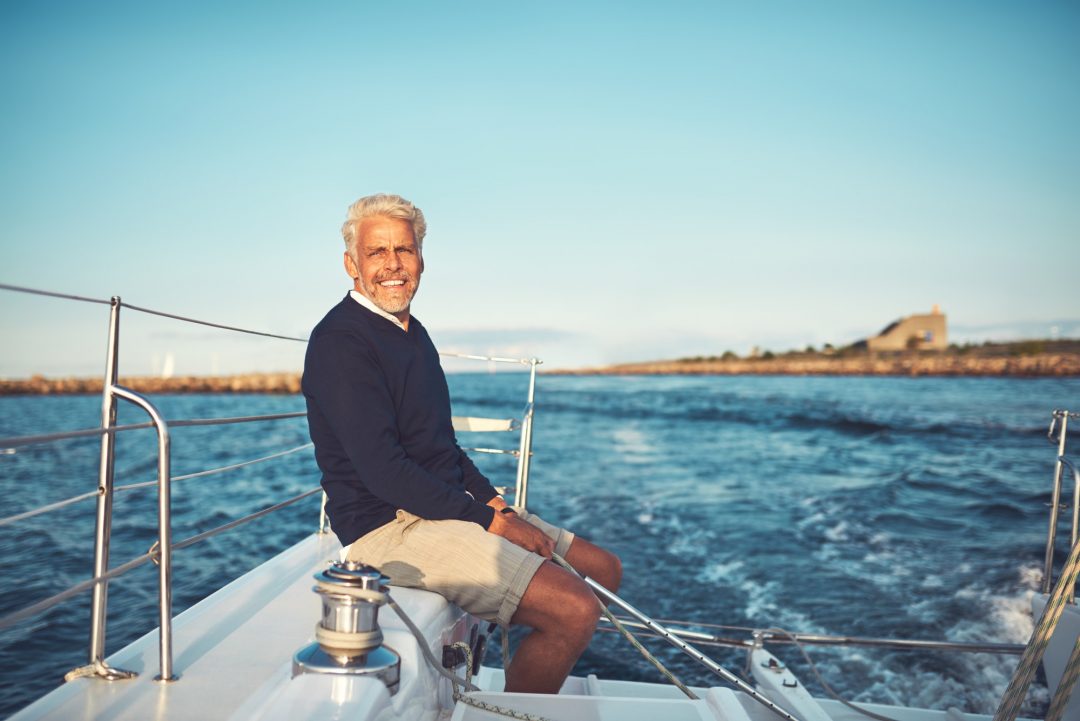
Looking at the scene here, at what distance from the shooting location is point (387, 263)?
224 centimetres

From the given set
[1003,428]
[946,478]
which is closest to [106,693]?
[946,478]

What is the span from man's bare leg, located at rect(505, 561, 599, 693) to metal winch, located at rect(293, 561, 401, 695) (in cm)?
69

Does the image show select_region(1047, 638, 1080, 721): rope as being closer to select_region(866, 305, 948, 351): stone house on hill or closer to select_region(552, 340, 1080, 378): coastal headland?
select_region(552, 340, 1080, 378): coastal headland

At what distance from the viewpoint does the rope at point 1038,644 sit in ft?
5.25

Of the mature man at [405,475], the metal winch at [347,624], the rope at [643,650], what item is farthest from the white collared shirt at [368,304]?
the metal winch at [347,624]

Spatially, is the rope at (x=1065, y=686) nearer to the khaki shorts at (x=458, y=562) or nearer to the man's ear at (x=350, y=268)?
the khaki shorts at (x=458, y=562)

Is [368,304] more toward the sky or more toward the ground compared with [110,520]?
more toward the sky

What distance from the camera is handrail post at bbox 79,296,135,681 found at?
1591 millimetres

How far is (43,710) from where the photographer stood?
1.43 metres

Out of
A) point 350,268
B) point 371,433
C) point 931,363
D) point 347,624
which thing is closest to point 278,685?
point 347,624

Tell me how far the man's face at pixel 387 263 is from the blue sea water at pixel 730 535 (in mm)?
2548

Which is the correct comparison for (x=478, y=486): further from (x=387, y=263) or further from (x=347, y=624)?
(x=347, y=624)

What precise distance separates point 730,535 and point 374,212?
5.96 metres

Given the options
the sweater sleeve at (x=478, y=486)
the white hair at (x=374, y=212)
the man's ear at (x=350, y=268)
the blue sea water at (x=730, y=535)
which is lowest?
the blue sea water at (x=730, y=535)
